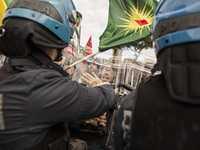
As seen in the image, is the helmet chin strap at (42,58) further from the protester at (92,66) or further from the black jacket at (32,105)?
the protester at (92,66)

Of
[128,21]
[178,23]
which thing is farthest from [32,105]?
[128,21]

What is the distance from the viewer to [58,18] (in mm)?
1291

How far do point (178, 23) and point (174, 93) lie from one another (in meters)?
0.42

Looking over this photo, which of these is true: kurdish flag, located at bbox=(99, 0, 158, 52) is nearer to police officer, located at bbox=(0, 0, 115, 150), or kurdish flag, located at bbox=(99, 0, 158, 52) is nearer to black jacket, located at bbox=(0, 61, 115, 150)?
police officer, located at bbox=(0, 0, 115, 150)

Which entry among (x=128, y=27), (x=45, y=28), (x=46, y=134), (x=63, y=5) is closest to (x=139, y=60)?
(x=128, y=27)

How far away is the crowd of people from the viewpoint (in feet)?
2.11

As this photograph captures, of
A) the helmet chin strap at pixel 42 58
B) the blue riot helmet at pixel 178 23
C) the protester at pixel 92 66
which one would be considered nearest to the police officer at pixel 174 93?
the blue riot helmet at pixel 178 23

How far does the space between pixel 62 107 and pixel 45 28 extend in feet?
2.48

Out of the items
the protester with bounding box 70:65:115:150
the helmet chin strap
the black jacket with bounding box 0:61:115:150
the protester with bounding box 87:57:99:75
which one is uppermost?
the protester with bounding box 87:57:99:75

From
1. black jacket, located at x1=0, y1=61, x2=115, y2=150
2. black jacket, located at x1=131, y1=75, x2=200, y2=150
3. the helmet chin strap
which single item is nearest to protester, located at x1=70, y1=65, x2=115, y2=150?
the helmet chin strap

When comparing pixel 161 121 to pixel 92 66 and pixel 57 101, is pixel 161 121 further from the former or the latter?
pixel 92 66

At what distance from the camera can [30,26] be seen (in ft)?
3.49

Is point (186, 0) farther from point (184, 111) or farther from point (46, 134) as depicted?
point (46, 134)

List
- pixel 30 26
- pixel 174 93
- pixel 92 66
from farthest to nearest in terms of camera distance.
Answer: pixel 92 66 → pixel 30 26 → pixel 174 93
